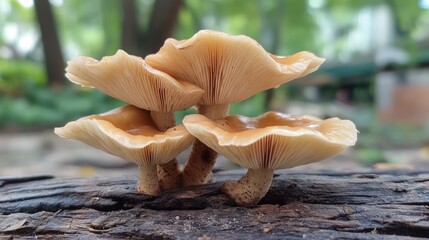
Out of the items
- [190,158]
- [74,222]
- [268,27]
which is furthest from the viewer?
[268,27]

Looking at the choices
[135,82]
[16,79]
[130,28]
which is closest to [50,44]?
[16,79]

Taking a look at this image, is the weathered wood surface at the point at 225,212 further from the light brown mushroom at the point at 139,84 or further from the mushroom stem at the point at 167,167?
the light brown mushroom at the point at 139,84

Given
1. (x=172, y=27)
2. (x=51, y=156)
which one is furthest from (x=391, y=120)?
(x=51, y=156)

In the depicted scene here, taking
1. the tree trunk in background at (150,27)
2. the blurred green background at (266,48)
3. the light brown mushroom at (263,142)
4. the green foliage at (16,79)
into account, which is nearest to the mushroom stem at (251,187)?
the light brown mushroom at (263,142)

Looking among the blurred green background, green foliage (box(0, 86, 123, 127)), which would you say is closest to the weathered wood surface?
the blurred green background

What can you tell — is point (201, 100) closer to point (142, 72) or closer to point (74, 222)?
point (142, 72)

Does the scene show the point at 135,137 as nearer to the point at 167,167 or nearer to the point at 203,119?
the point at 203,119

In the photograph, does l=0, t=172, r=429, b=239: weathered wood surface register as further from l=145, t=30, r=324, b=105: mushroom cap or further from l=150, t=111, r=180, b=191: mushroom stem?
l=145, t=30, r=324, b=105: mushroom cap
